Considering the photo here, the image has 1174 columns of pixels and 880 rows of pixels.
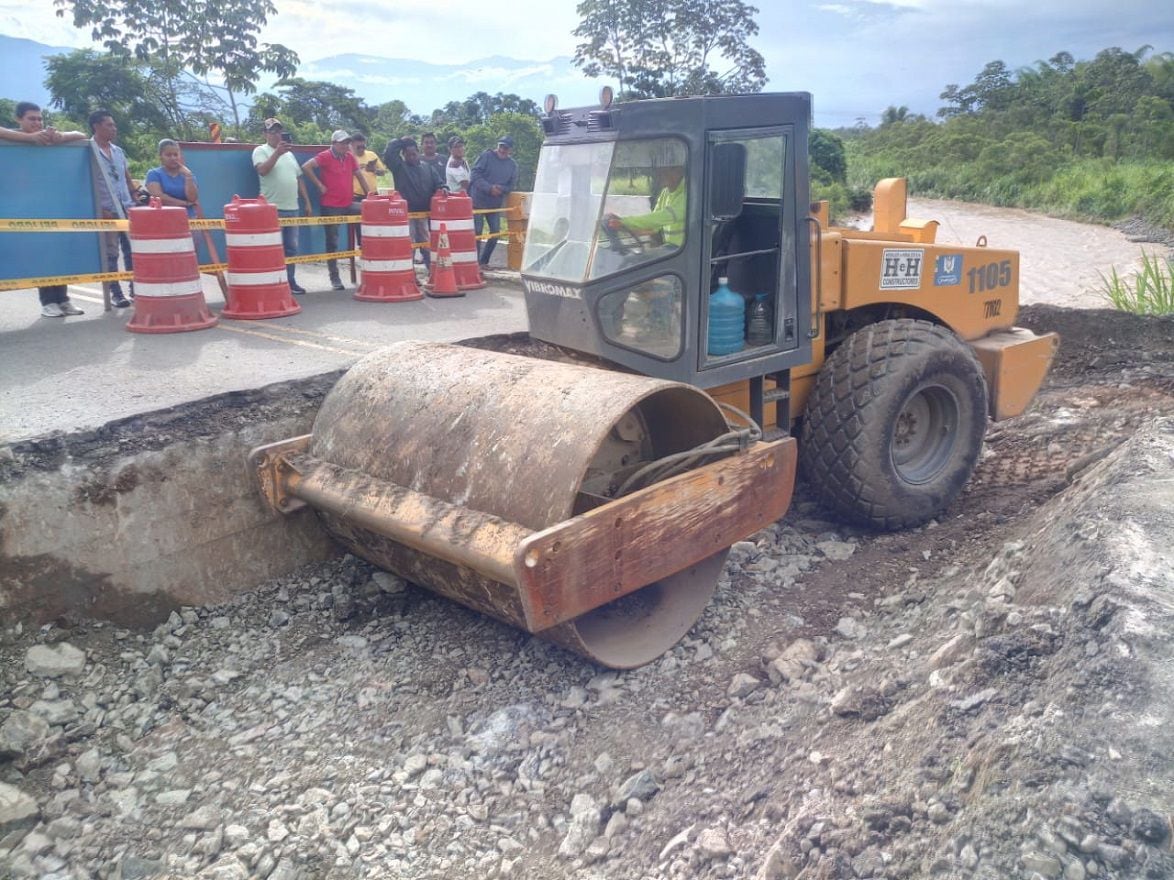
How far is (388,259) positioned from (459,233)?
1125mm

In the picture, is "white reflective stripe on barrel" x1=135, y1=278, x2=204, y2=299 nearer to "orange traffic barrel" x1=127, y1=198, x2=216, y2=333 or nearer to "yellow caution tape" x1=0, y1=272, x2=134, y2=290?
"orange traffic barrel" x1=127, y1=198, x2=216, y2=333

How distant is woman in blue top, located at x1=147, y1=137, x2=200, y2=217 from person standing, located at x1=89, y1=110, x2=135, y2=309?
0.82ft

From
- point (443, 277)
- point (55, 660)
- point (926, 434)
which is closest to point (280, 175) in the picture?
point (443, 277)

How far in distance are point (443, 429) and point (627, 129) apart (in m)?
1.75

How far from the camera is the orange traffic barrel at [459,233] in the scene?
9992 millimetres

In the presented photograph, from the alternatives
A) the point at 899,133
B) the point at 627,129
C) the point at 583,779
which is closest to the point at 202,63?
the point at 627,129

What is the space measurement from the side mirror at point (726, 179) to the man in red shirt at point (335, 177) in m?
6.51

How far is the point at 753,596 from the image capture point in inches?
203

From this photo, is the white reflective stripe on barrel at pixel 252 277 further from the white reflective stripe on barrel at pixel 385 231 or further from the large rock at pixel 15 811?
the large rock at pixel 15 811

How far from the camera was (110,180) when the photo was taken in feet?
28.6

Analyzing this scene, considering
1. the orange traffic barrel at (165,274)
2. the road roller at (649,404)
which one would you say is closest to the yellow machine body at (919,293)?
the road roller at (649,404)

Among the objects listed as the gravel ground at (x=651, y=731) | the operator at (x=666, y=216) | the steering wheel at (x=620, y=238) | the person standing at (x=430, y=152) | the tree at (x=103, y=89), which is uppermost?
the tree at (x=103, y=89)

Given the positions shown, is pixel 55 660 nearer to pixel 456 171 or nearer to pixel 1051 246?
pixel 456 171

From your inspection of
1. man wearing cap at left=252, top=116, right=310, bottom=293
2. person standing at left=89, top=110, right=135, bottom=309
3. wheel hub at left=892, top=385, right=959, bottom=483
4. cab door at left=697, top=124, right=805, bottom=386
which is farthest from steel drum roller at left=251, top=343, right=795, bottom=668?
man wearing cap at left=252, top=116, right=310, bottom=293
